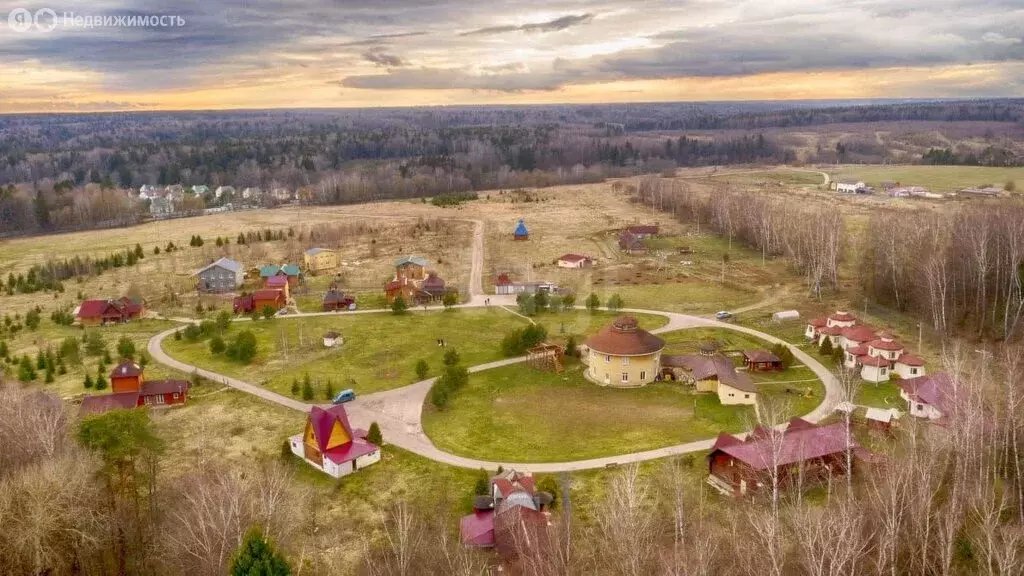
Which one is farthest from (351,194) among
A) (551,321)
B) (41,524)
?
(41,524)

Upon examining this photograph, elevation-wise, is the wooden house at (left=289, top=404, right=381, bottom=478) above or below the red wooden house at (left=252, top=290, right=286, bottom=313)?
below

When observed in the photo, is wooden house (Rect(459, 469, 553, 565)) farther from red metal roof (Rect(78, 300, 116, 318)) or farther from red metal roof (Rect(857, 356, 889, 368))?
red metal roof (Rect(78, 300, 116, 318))

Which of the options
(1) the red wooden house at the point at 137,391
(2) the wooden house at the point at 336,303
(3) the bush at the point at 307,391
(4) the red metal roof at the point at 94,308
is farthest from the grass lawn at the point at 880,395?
(4) the red metal roof at the point at 94,308

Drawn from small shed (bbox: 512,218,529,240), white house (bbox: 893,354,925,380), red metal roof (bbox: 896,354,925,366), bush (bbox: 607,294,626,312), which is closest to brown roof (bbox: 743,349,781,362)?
white house (bbox: 893,354,925,380)

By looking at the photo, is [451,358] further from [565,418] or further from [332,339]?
[332,339]

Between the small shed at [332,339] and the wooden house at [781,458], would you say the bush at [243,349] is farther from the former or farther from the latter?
the wooden house at [781,458]

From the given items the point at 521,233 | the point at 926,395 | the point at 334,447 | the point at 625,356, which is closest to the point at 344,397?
the point at 334,447
